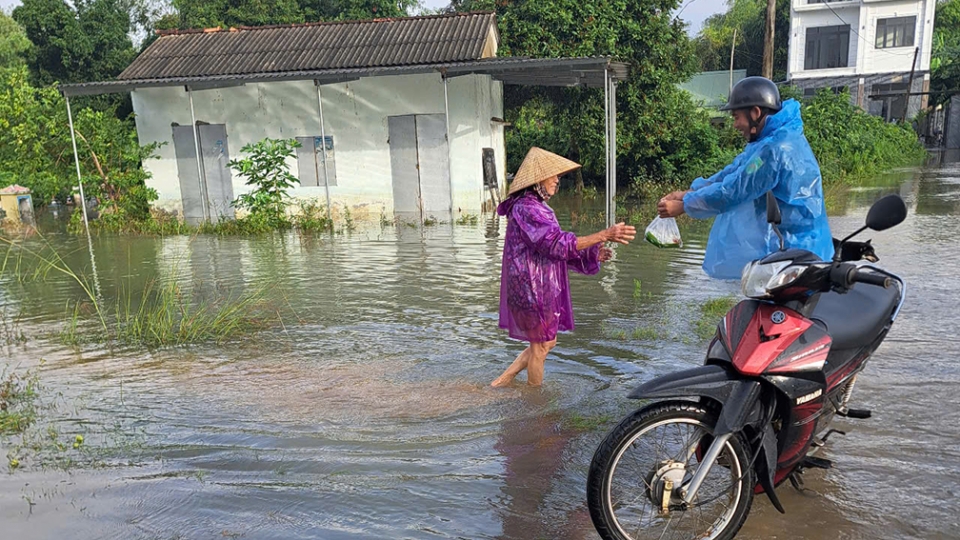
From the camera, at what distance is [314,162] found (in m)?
15.8

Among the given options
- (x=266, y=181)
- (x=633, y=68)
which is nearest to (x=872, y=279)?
(x=266, y=181)

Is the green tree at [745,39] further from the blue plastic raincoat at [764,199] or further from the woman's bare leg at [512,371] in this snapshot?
the blue plastic raincoat at [764,199]

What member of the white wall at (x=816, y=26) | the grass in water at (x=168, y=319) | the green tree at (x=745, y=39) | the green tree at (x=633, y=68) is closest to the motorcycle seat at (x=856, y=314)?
the grass in water at (x=168, y=319)

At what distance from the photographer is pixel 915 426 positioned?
3.87 metres

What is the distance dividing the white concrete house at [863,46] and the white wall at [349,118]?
2457 cm

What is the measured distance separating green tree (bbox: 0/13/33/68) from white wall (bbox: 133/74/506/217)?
872 inches

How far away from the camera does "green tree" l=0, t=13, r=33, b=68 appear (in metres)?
34.7

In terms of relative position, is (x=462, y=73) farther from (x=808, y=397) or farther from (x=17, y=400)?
(x=808, y=397)

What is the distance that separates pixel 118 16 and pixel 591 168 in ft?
52.3

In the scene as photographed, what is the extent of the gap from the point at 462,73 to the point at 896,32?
28525mm

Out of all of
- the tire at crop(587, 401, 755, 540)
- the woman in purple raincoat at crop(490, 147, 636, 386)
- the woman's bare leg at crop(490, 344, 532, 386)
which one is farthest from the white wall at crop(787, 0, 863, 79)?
the tire at crop(587, 401, 755, 540)

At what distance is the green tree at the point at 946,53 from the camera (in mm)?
33594

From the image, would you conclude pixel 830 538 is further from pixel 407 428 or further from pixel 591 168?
pixel 591 168

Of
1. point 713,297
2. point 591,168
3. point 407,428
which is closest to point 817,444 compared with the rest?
point 407,428
